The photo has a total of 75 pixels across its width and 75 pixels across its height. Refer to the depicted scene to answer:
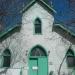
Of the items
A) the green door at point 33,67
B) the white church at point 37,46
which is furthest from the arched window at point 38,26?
the green door at point 33,67

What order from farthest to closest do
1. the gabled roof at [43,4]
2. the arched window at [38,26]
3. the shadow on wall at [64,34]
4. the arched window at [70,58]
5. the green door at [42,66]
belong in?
1. the arched window at [38,26]
2. the gabled roof at [43,4]
3. the shadow on wall at [64,34]
4. the arched window at [70,58]
5. the green door at [42,66]

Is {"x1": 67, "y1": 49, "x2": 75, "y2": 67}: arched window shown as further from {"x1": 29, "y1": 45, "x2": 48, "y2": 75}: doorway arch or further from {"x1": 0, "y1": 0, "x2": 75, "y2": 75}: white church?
{"x1": 29, "y1": 45, "x2": 48, "y2": 75}: doorway arch

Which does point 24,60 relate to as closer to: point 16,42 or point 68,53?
point 16,42

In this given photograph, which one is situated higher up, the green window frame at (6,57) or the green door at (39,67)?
the green window frame at (6,57)

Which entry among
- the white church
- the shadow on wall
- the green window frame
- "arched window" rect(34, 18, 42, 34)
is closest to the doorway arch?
the white church

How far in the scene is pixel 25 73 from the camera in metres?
28.5

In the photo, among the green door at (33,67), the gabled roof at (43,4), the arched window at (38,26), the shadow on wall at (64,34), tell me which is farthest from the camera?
the arched window at (38,26)

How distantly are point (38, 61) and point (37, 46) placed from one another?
51.1 inches

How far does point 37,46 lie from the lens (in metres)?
29.0

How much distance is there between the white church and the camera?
28594mm

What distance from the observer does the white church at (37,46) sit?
28594mm

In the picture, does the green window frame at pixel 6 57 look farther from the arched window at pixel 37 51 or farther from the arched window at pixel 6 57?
the arched window at pixel 37 51

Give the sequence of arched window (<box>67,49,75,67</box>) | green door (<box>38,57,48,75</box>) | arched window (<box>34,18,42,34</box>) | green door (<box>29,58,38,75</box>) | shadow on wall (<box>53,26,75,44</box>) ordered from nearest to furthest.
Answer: green door (<box>38,57,48,75</box>) < green door (<box>29,58,38,75</box>) < arched window (<box>67,49,75,67</box>) < shadow on wall (<box>53,26,75,44</box>) < arched window (<box>34,18,42,34</box>)

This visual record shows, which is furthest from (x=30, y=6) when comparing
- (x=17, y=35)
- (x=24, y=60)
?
(x=24, y=60)
